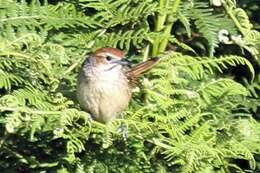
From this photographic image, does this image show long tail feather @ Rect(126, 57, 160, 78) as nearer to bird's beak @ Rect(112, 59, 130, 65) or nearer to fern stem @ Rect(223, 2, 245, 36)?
bird's beak @ Rect(112, 59, 130, 65)

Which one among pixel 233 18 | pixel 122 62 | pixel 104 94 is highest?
pixel 233 18

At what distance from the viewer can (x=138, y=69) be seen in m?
4.02

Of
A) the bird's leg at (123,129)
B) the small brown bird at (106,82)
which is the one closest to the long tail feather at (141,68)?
the small brown bird at (106,82)

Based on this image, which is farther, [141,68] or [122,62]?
[122,62]

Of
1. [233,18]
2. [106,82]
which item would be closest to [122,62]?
[106,82]

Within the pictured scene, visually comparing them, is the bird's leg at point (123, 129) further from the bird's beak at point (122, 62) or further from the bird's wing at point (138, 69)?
the bird's beak at point (122, 62)

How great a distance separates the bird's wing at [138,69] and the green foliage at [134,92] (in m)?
0.03

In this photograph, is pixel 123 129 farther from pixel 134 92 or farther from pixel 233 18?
pixel 233 18

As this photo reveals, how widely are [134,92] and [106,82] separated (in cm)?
16

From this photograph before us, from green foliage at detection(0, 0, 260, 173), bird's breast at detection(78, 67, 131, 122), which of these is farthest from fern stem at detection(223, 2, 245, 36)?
bird's breast at detection(78, 67, 131, 122)

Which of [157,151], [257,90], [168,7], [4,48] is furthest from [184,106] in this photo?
[257,90]

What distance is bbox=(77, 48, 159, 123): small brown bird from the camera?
13.0 ft

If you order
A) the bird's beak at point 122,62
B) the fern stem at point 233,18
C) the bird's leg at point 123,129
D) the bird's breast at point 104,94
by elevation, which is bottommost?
the bird's breast at point 104,94

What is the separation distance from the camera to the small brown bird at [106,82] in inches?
156
